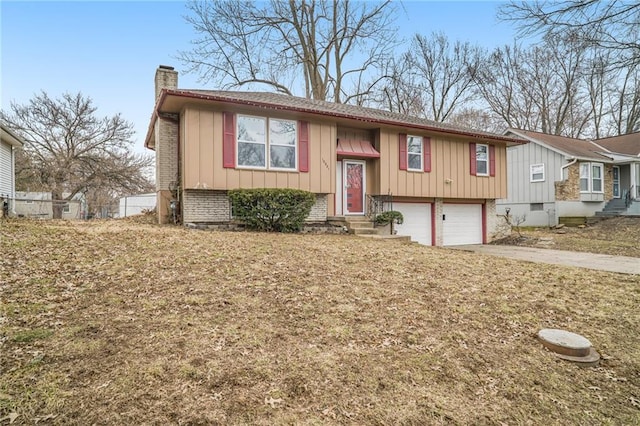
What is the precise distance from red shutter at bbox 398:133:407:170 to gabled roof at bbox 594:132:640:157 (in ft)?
52.5

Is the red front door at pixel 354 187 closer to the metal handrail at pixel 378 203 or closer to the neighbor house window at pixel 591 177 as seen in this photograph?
the metal handrail at pixel 378 203

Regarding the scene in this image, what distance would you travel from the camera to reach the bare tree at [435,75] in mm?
24766

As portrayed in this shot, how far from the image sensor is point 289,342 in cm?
319

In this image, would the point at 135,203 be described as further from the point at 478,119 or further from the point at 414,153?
the point at 478,119

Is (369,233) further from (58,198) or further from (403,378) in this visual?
(58,198)

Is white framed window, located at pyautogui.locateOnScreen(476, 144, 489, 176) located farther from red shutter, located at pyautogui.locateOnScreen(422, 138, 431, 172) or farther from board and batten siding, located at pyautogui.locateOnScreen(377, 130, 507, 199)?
red shutter, located at pyautogui.locateOnScreen(422, 138, 431, 172)

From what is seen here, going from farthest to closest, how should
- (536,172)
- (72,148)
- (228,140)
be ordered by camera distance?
(72,148) < (536,172) < (228,140)

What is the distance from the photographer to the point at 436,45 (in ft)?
81.9

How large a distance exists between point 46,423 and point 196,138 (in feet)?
26.0

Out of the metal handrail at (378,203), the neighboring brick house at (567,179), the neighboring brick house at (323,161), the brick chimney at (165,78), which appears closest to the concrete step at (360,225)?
the metal handrail at (378,203)

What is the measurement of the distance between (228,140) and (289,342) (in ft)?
24.2

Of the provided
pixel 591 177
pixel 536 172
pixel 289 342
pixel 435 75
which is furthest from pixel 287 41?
pixel 289 342

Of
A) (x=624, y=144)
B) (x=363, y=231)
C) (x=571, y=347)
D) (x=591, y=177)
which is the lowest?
(x=571, y=347)

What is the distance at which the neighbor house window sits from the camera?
17953 mm
